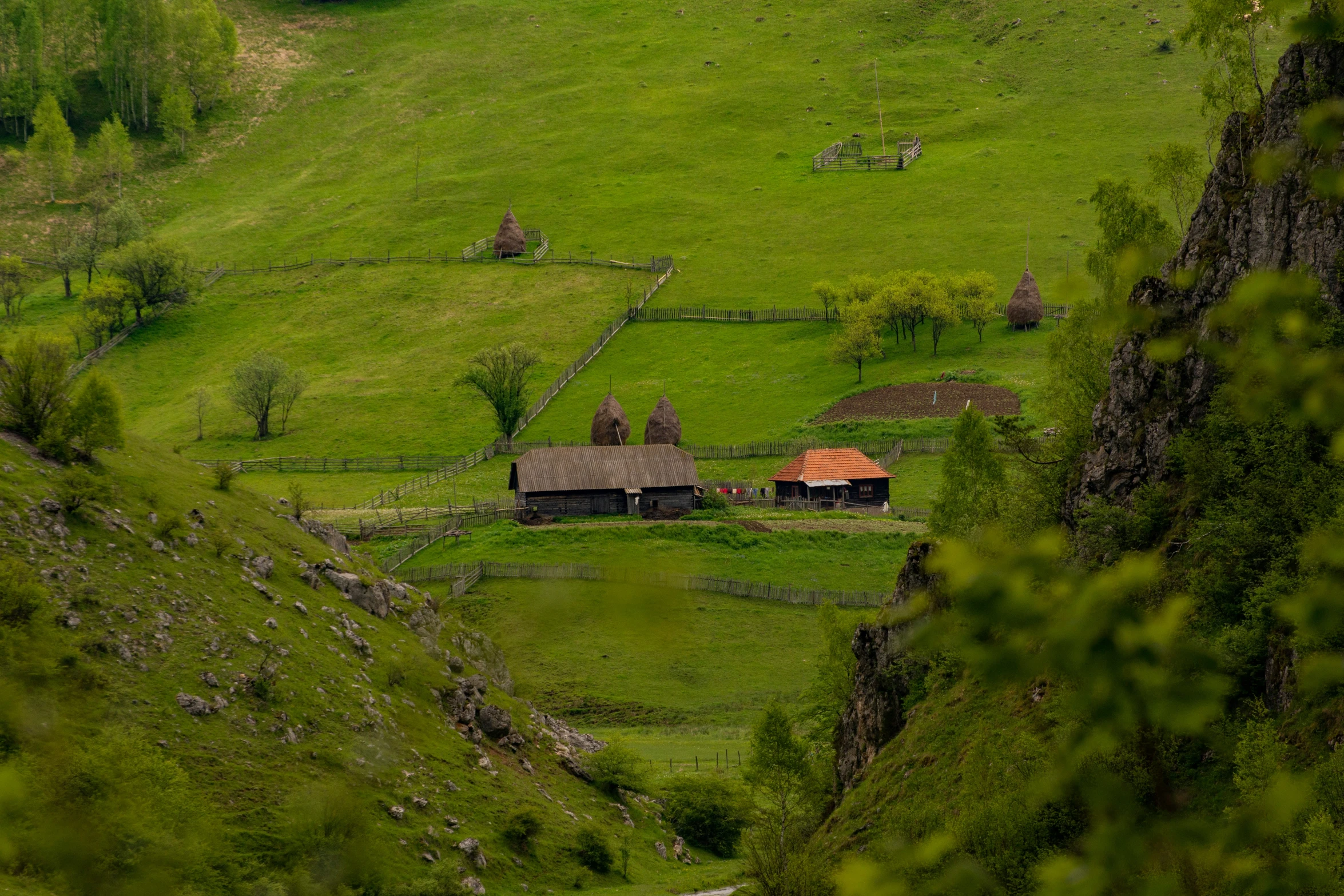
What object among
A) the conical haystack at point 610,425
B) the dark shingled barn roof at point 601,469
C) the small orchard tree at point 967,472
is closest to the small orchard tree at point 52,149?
the conical haystack at point 610,425

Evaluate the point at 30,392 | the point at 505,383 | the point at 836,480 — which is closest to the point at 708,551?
the point at 836,480

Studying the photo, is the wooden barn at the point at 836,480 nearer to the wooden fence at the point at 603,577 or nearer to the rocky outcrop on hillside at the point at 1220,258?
the wooden fence at the point at 603,577

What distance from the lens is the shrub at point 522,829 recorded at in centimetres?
2953

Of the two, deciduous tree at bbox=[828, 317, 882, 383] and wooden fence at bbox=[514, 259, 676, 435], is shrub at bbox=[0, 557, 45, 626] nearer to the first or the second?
wooden fence at bbox=[514, 259, 676, 435]

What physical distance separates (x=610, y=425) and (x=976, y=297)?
3256cm

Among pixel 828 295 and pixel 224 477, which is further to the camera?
pixel 828 295

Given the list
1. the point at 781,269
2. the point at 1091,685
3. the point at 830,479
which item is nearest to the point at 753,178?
the point at 781,269

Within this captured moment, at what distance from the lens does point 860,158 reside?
128500 millimetres

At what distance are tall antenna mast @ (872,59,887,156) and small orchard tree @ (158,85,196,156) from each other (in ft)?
276

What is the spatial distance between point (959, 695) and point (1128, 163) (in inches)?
3865

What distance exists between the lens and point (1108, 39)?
144 metres

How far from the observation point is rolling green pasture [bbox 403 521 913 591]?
57.6 metres

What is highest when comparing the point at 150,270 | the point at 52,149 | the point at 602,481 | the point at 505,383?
the point at 52,149

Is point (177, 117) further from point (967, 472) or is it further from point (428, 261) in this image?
point (967, 472)
